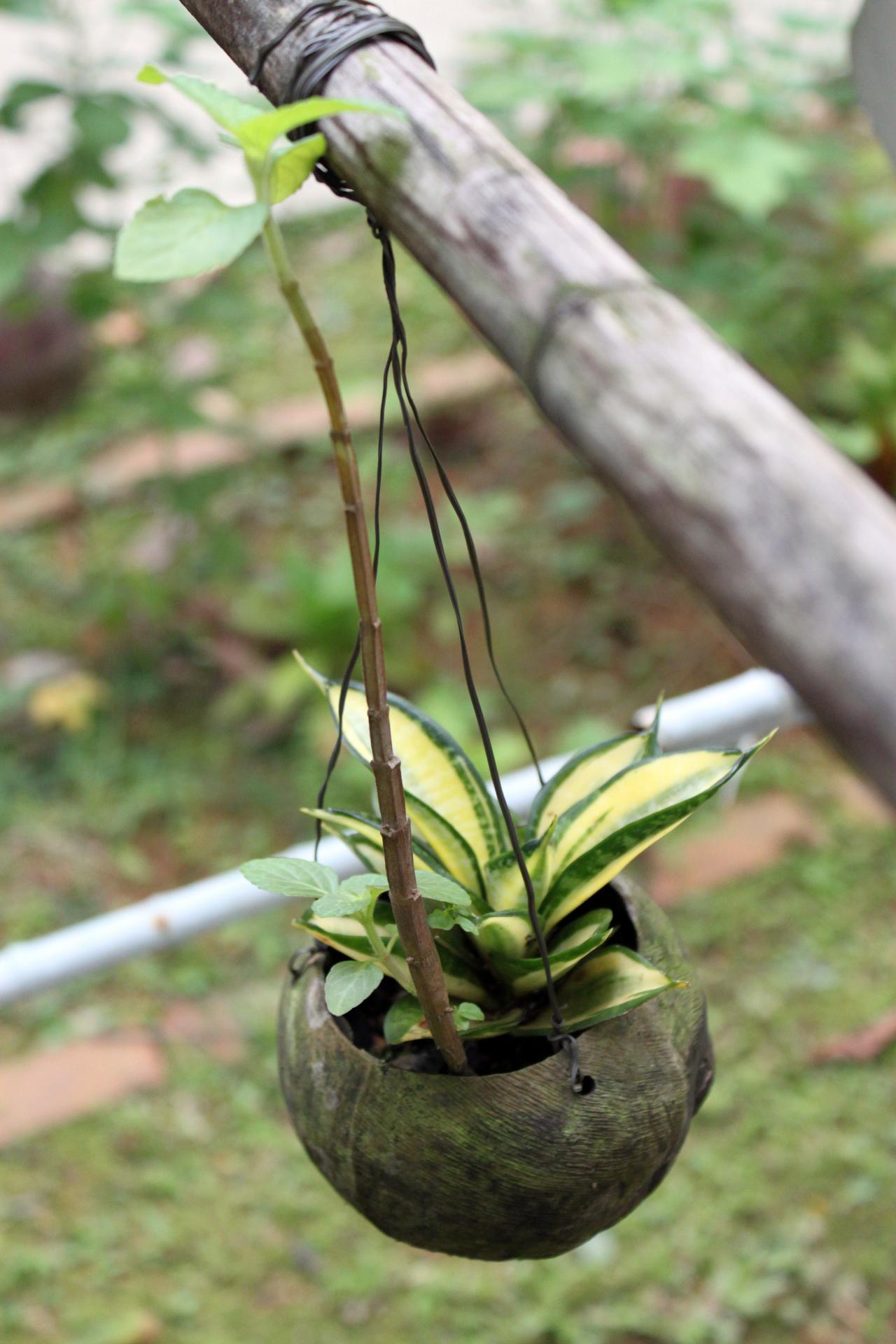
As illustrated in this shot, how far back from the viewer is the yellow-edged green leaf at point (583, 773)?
29.1 inches

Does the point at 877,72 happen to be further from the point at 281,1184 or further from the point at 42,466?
the point at 42,466

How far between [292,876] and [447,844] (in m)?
0.14

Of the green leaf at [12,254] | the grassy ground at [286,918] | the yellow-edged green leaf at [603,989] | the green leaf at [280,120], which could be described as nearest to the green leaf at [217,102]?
the green leaf at [280,120]

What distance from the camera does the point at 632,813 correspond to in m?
0.67

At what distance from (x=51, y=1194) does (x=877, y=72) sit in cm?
167

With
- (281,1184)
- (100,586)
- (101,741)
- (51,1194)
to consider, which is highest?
(100,586)

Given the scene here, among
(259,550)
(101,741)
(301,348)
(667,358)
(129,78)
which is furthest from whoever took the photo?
(301,348)

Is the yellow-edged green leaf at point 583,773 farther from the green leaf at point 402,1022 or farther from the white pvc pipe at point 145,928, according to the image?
the white pvc pipe at point 145,928

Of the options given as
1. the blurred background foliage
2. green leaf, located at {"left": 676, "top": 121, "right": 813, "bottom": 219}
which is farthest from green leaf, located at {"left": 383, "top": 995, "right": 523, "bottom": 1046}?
green leaf, located at {"left": 676, "top": 121, "right": 813, "bottom": 219}

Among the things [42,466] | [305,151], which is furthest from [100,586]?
[305,151]

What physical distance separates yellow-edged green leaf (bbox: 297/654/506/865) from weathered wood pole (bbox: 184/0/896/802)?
363mm

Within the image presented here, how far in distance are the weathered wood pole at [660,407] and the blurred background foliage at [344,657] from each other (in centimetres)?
110

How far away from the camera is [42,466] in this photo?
10.5 feet

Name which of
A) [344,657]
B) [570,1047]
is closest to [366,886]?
[570,1047]
